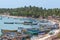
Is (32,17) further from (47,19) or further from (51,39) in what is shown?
(51,39)

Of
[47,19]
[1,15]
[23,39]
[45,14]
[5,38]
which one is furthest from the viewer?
[1,15]

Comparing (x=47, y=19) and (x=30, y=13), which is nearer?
(x=47, y=19)

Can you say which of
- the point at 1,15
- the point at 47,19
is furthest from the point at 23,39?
the point at 1,15

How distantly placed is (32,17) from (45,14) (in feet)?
7.15

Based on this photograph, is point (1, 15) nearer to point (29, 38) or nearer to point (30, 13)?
point (30, 13)

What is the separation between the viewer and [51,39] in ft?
41.3

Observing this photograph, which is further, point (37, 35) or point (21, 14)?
point (21, 14)

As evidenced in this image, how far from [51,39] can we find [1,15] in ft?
86.8

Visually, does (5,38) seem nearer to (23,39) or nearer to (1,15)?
(23,39)

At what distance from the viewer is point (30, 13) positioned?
30.9 metres

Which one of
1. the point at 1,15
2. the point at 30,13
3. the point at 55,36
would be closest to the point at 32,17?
the point at 30,13

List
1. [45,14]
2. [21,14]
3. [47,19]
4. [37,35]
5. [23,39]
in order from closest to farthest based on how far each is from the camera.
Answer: [23,39] < [37,35] < [47,19] < [45,14] < [21,14]

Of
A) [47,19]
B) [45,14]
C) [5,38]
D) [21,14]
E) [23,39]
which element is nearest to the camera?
[5,38]

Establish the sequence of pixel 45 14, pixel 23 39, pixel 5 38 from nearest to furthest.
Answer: pixel 5 38 → pixel 23 39 → pixel 45 14
